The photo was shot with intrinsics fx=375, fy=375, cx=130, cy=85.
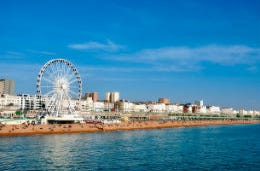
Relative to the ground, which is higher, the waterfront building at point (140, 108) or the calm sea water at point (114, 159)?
the waterfront building at point (140, 108)

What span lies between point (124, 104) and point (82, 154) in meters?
142

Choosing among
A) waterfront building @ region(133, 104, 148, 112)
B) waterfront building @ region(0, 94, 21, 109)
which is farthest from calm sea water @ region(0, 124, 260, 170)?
waterfront building @ region(133, 104, 148, 112)

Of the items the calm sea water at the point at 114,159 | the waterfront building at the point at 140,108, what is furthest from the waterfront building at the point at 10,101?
the calm sea water at the point at 114,159

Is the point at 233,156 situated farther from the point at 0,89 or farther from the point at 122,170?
the point at 0,89

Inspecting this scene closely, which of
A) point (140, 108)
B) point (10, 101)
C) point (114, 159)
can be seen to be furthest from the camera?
point (140, 108)

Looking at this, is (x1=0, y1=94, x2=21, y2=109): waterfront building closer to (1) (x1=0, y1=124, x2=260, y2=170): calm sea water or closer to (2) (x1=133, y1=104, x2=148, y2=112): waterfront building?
(2) (x1=133, y1=104, x2=148, y2=112): waterfront building

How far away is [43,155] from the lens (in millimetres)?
31500

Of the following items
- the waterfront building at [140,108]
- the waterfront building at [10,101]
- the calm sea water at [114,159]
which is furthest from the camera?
the waterfront building at [140,108]

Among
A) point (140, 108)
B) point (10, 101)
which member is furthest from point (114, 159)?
point (140, 108)

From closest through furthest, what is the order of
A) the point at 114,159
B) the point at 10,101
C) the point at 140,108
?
the point at 114,159, the point at 10,101, the point at 140,108

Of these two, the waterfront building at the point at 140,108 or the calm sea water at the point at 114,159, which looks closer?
the calm sea water at the point at 114,159

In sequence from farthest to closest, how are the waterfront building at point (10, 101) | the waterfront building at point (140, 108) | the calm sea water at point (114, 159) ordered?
the waterfront building at point (140, 108)
the waterfront building at point (10, 101)
the calm sea water at point (114, 159)

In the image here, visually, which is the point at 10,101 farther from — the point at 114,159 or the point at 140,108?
the point at 114,159

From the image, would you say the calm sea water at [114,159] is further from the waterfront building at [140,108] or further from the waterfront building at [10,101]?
the waterfront building at [140,108]
